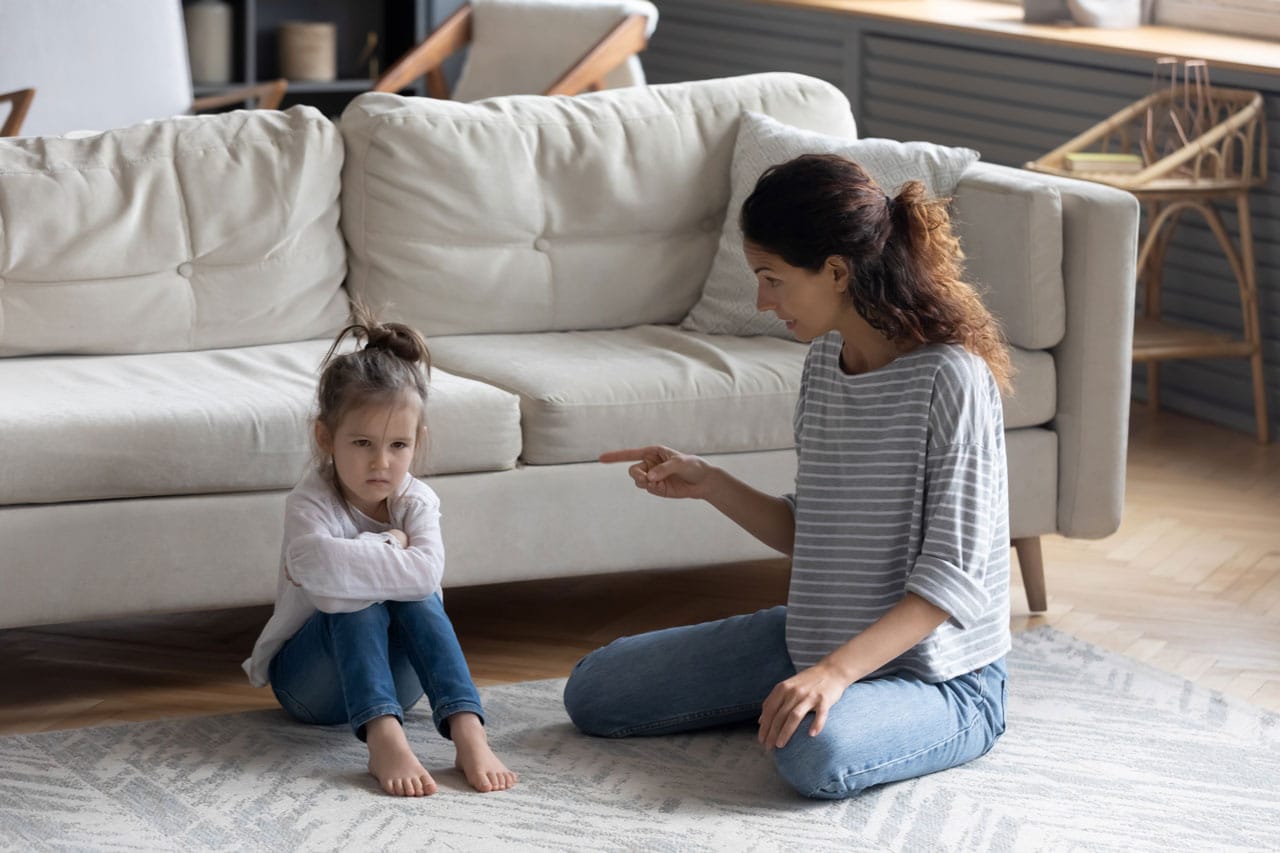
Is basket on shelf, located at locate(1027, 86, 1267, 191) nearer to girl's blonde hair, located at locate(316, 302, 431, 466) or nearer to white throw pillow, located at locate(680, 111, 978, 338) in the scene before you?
white throw pillow, located at locate(680, 111, 978, 338)

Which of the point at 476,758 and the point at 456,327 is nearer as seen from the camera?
the point at 476,758

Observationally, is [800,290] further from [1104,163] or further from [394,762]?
[1104,163]

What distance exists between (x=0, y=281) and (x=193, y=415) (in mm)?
583

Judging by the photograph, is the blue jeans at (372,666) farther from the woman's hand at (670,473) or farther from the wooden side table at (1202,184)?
the wooden side table at (1202,184)

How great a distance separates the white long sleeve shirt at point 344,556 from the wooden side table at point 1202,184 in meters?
2.20

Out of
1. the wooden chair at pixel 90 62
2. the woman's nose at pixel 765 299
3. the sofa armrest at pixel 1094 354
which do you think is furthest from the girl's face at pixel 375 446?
the wooden chair at pixel 90 62

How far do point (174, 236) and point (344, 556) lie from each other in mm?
956

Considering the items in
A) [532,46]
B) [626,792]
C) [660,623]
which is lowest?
[660,623]

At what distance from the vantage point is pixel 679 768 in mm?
2398

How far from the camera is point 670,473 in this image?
2.38 metres

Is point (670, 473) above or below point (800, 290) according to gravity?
below

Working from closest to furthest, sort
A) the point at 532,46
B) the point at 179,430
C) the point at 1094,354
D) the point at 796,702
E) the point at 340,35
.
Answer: the point at 796,702 < the point at 179,430 < the point at 1094,354 < the point at 532,46 < the point at 340,35

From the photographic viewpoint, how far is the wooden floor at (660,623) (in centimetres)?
269

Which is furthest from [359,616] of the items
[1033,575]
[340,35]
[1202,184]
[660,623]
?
[340,35]
